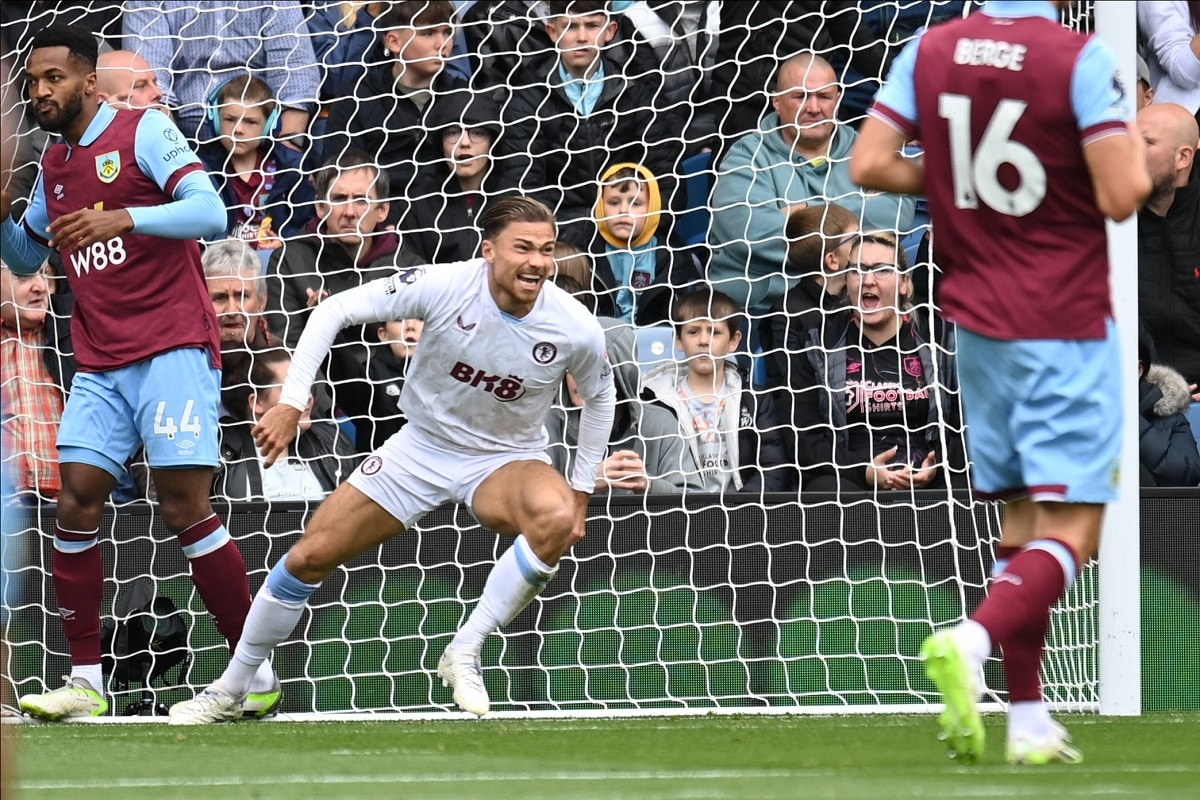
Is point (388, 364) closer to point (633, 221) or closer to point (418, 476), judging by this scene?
point (633, 221)

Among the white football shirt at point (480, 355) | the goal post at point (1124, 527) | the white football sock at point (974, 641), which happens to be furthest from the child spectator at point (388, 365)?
the white football sock at point (974, 641)

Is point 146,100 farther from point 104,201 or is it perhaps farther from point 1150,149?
point 1150,149

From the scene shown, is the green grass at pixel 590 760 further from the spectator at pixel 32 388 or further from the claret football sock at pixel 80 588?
the spectator at pixel 32 388

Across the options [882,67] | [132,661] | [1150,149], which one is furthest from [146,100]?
[1150,149]

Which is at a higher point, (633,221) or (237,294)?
(633,221)

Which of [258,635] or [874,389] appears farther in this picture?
[874,389]

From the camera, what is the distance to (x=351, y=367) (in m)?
7.41

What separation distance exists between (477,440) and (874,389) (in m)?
1.74

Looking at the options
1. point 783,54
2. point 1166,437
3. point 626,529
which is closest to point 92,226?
point 626,529

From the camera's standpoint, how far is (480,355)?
5.95m

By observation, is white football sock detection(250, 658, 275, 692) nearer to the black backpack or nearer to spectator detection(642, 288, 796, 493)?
the black backpack

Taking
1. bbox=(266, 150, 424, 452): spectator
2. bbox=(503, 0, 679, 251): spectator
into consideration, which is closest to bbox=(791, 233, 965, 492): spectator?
bbox=(503, 0, 679, 251): spectator

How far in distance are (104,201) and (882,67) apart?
315cm

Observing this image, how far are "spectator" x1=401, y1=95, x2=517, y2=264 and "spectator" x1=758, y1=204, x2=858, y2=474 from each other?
1.30 m
